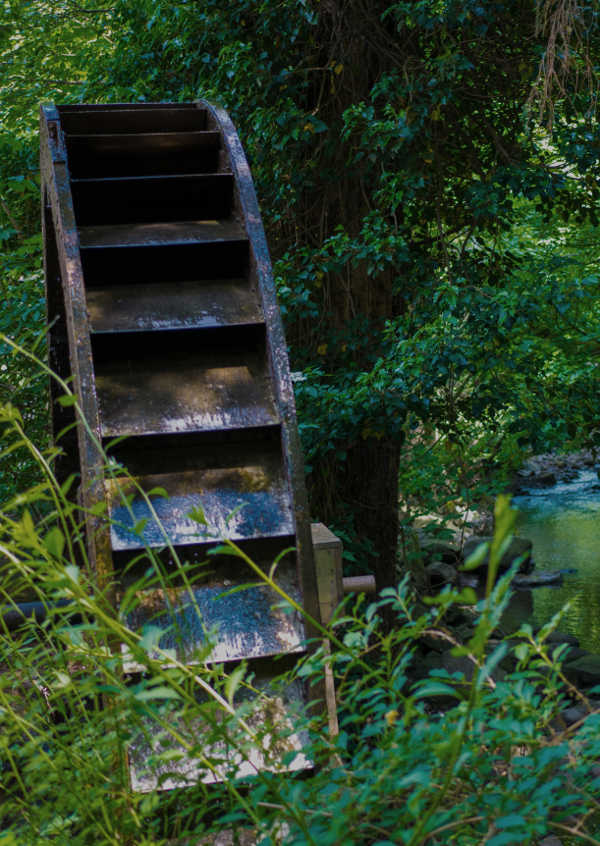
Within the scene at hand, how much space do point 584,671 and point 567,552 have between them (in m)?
3.47

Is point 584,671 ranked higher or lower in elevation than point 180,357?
lower

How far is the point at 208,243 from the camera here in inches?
130

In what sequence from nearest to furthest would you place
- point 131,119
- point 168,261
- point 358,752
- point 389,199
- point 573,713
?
1. point 358,752
2. point 168,261
3. point 131,119
4. point 389,199
5. point 573,713

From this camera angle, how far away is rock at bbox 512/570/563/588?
29.9 feet

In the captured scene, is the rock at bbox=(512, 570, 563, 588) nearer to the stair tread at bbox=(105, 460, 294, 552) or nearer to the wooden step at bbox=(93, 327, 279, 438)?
the wooden step at bbox=(93, 327, 279, 438)

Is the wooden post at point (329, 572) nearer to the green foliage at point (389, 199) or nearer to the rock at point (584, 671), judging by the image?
the green foliage at point (389, 199)

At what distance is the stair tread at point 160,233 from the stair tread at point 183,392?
480 millimetres

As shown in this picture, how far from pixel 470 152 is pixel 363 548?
7.91ft

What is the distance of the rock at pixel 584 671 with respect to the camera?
6.50m

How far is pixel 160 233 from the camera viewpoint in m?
3.51

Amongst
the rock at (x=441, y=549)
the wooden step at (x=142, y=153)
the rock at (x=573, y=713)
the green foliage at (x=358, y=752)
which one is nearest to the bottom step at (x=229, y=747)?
the green foliage at (x=358, y=752)

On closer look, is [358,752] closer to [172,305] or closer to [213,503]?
[213,503]

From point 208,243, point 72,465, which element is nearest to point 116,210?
point 208,243

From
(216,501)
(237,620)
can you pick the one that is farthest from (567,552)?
(237,620)
